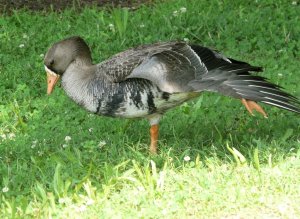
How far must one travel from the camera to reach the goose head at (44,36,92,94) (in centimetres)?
668

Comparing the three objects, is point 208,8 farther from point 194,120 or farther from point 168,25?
point 194,120

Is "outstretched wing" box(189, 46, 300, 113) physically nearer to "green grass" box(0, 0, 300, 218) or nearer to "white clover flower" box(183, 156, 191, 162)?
"green grass" box(0, 0, 300, 218)

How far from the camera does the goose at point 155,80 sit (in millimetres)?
6078

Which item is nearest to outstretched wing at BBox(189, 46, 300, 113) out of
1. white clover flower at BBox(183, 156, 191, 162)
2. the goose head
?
white clover flower at BBox(183, 156, 191, 162)

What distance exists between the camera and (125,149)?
22.2 ft

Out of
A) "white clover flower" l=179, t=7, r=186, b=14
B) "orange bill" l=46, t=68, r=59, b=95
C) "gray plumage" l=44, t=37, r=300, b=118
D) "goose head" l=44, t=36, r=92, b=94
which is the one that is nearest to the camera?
"gray plumage" l=44, t=37, r=300, b=118

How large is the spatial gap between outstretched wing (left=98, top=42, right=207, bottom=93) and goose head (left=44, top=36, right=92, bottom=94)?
0.78ft

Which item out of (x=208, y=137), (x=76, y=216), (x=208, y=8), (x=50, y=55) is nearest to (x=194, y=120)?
(x=208, y=137)

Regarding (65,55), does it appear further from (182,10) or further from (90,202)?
(182,10)

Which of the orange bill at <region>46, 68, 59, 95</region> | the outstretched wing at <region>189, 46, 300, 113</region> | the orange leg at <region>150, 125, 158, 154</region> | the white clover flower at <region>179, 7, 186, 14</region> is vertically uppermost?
the outstretched wing at <region>189, 46, 300, 113</region>

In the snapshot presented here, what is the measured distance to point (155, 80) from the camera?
617cm

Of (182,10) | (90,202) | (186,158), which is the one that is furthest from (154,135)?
(182,10)

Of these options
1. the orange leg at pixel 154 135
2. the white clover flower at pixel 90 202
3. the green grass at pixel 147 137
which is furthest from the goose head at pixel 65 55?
the white clover flower at pixel 90 202

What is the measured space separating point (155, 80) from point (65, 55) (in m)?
0.91
